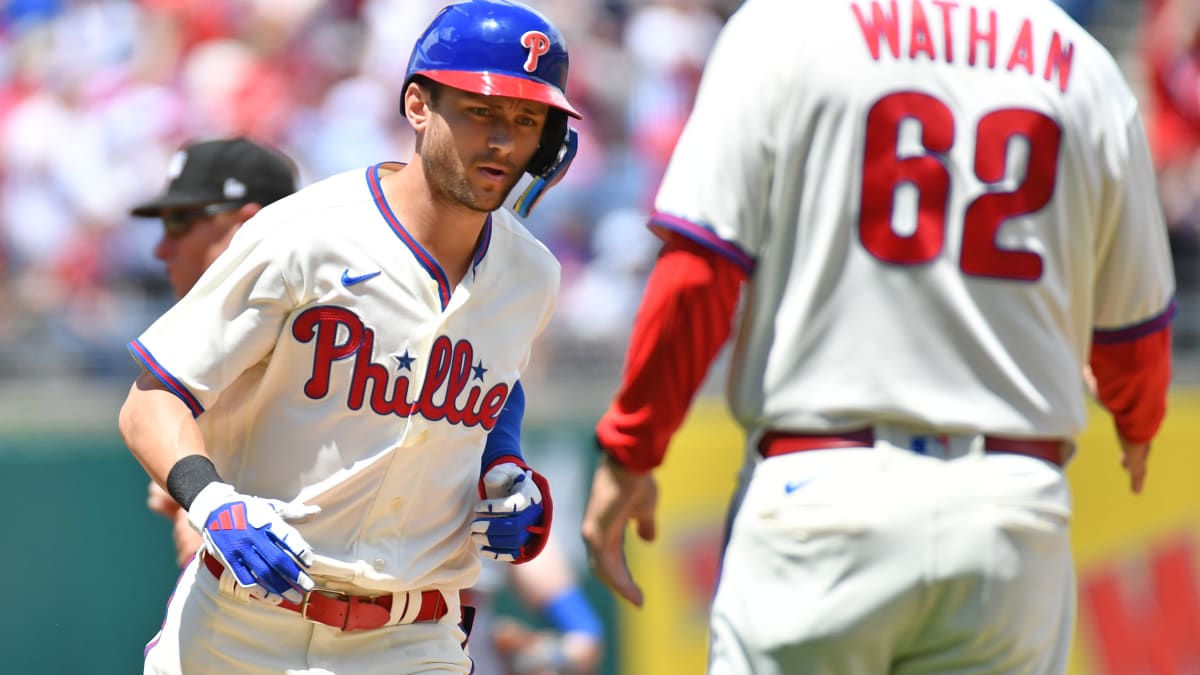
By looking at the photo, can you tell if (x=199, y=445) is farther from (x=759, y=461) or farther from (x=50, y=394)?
(x=50, y=394)

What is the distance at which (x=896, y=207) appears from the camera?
3.01m

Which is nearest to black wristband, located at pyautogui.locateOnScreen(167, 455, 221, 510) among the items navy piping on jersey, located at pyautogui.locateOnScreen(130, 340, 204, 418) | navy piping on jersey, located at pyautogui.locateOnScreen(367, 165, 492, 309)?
navy piping on jersey, located at pyautogui.locateOnScreen(130, 340, 204, 418)

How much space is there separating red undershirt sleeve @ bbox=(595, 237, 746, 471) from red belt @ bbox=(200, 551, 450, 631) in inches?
30.8

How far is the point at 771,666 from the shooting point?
2.96m

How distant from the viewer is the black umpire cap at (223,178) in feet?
14.6

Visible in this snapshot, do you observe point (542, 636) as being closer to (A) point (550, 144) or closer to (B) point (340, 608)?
(B) point (340, 608)

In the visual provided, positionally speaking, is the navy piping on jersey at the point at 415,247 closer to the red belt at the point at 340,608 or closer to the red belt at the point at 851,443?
the red belt at the point at 340,608

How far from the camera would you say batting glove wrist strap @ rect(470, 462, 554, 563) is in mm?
3602

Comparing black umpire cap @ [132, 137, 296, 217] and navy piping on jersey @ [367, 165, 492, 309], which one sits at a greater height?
navy piping on jersey @ [367, 165, 492, 309]

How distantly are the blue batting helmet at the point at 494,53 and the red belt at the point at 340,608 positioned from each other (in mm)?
1102

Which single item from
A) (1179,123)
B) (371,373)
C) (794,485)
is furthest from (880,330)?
(1179,123)

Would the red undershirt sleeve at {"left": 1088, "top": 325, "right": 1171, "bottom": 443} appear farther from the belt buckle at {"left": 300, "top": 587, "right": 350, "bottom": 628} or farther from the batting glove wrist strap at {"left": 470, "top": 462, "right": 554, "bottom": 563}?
the belt buckle at {"left": 300, "top": 587, "right": 350, "bottom": 628}

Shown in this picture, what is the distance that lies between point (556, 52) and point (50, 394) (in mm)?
5045

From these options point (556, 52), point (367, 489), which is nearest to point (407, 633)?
point (367, 489)
